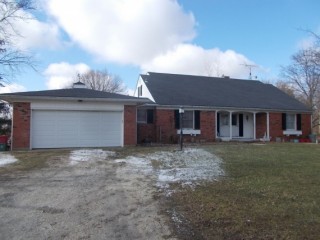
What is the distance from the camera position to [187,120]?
934 inches

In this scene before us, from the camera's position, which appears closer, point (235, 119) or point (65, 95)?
point (65, 95)

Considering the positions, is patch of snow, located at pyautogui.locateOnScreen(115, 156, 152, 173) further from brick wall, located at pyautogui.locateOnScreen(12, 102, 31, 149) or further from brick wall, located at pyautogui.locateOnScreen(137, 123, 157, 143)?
brick wall, located at pyautogui.locateOnScreen(137, 123, 157, 143)

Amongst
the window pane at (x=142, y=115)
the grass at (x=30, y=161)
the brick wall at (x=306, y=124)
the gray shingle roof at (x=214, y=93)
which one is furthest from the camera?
the brick wall at (x=306, y=124)

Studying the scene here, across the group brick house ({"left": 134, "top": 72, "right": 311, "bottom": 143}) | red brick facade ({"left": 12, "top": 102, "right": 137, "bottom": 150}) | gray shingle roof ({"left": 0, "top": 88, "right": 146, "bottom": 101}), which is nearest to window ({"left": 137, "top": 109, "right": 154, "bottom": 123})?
brick house ({"left": 134, "top": 72, "right": 311, "bottom": 143})

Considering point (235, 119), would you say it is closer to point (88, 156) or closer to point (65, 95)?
point (65, 95)

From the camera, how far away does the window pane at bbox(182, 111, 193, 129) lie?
23625 mm

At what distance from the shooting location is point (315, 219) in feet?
20.8

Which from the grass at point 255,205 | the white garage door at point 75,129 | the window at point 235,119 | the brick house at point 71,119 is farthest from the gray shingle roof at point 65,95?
the window at point 235,119

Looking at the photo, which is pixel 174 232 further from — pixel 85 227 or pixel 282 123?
pixel 282 123

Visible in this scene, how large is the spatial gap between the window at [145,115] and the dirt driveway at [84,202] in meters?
10.4

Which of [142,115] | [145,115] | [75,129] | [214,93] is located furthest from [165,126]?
[75,129]

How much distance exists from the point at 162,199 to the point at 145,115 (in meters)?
15.4

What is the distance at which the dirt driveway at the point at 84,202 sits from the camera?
617 cm

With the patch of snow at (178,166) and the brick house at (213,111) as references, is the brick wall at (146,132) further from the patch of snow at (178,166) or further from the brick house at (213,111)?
the patch of snow at (178,166)
